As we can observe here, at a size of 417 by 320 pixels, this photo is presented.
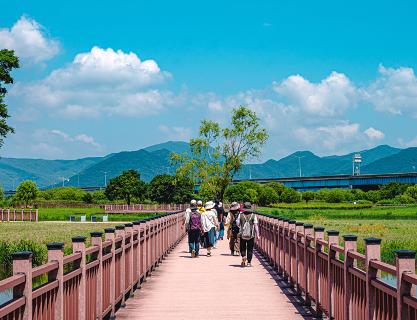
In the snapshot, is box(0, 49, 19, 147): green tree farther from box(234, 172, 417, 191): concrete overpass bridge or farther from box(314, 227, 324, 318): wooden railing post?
box(234, 172, 417, 191): concrete overpass bridge

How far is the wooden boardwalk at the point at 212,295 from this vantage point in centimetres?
1098

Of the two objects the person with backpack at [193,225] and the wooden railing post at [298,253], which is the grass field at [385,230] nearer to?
the wooden railing post at [298,253]

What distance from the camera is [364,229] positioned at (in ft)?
163

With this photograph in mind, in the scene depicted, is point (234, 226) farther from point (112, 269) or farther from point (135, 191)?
point (135, 191)

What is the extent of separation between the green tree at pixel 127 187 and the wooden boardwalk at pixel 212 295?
11878cm

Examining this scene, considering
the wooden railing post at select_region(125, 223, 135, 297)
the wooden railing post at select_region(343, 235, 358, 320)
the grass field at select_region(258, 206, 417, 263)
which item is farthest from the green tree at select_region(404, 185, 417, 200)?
the wooden railing post at select_region(343, 235, 358, 320)

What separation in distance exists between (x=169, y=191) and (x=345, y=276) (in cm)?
12367

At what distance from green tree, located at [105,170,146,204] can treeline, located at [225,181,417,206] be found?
18.1 meters

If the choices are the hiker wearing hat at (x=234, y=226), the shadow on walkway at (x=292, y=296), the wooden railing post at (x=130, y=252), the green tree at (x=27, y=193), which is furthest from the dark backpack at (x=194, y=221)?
the green tree at (x=27, y=193)

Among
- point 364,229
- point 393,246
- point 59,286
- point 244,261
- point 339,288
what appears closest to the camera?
point 59,286

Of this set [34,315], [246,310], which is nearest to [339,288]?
[246,310]

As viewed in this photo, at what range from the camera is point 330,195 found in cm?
17112

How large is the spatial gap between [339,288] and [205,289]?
558cm

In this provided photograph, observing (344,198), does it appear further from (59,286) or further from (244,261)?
(59,286)
